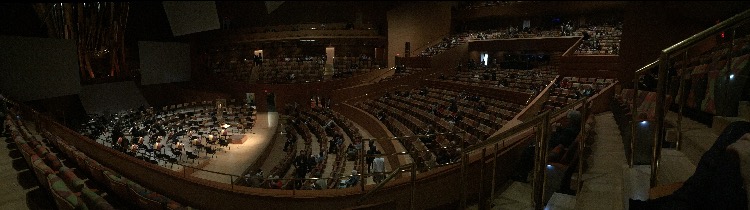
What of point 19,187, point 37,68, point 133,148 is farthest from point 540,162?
point 37,68

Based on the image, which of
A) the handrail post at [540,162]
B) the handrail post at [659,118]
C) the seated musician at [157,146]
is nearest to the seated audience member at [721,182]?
the handrail post at [659,118]

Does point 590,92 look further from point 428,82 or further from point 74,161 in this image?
point 74,161

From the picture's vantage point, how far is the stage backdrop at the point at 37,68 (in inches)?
445

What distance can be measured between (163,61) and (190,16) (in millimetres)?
17404

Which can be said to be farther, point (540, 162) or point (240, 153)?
point (240, 153)

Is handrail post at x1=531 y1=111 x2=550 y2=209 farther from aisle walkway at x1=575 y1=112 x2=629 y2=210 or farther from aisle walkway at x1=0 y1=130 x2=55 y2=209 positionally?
aisle walkway at x1=0 y1=130 x2=55 y2=209

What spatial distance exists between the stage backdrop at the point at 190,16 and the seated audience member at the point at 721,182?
2033mm

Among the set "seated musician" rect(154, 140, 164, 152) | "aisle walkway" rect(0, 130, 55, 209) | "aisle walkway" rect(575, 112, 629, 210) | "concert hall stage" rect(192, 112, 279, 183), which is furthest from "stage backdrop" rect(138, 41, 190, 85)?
"aisle walkway" rect(575, 112, 629, 210)

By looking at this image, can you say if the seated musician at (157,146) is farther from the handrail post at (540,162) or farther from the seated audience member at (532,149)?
the handrail post at (540,162)

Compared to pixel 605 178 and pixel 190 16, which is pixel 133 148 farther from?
pixel 605 178

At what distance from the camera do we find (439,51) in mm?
16734

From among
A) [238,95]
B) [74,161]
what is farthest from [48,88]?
[74,161]

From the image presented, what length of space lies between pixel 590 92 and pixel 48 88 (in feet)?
49.9

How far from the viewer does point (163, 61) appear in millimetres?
17141
